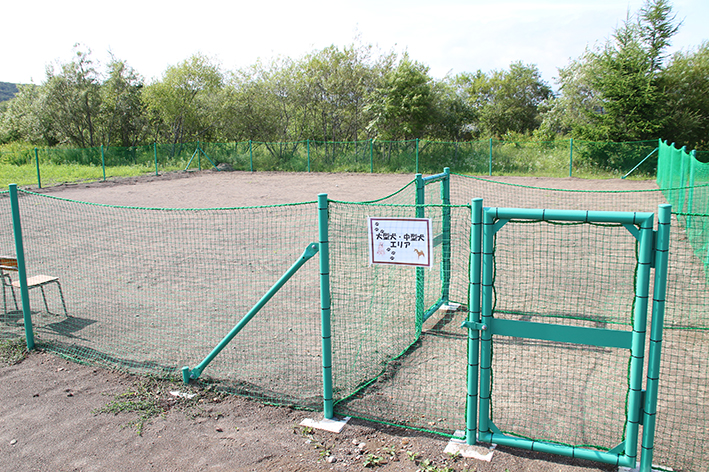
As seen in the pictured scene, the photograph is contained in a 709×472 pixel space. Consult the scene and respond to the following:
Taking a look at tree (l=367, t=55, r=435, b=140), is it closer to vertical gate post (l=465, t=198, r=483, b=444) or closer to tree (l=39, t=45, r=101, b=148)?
tree (l=39, t=45, r=101, b=148)

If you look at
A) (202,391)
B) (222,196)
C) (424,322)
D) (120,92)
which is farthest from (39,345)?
(120,92)

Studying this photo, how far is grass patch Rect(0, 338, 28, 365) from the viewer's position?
229 inches

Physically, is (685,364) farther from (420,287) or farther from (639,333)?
(420,287)

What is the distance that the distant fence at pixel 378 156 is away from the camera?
23.9m

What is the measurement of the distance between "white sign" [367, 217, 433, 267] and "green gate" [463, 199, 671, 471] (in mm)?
431

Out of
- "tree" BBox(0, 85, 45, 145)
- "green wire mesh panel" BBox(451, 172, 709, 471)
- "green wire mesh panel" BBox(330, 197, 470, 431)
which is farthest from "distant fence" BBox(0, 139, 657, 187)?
"green wire mesh panel" BBox(330, 197, 470, 431)

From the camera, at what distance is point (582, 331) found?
11.7 ft

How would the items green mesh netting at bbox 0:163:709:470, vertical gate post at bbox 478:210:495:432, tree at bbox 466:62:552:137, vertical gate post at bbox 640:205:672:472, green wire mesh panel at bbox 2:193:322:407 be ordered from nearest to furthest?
vertical gate post at bbox 640:205:672:472 < vertical gate post at bbox 478:210:495:432 < green mesh netting at bbox 0:163:709:470 < green wire mesh panel at bbox 2:193:322:407 < tree at bbox 466:62:552:137

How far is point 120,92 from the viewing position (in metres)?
35.5

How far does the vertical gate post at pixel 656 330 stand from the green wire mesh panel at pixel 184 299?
8.70ft

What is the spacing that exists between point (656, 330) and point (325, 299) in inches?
94.2

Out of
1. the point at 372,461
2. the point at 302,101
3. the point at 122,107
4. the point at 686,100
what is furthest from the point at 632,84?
the point at 122,107

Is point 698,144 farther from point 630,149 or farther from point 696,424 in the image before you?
point 696,424

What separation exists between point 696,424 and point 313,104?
3270 centimetres
